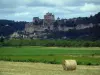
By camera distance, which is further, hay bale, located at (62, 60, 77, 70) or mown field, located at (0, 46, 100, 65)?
mown field, located at (0, 46, 100, 65)

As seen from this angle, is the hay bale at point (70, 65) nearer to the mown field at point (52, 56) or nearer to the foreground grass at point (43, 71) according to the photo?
the foreground grass at point (43, 71)

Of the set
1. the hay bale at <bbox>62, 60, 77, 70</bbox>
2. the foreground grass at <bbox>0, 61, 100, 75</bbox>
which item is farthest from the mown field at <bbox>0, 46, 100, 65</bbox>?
the hay bale at <bbox>62, 60, 77, 70</bbox>

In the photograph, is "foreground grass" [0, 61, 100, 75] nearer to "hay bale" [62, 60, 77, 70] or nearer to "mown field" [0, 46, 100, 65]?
"hay bale" [62, 60, 77, 70]

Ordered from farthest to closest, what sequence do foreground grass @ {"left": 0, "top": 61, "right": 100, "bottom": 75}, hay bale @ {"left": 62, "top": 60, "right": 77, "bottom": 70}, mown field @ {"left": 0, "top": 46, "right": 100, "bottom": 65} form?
mown field @ {"left": 0, "top": 46, "right": 100, "bottom": 65}, hay bale @ {"left": 62, "top": 60, "right": 77, "bottom": 70}, foreground grass @ {"left": 0, "top": 61, "right": 100, "bottom": 75}

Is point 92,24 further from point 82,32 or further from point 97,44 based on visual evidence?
point 97,44

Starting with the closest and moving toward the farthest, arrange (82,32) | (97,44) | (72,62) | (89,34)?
(72,62)
(97,44)
(89,34)
(82,32)

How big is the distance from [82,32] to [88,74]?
15555cm

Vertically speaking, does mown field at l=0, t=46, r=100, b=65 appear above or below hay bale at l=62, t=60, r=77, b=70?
below

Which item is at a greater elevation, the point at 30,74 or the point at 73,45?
the point at 30,74

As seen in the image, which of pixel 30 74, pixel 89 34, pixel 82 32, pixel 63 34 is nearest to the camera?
pixel 30 74

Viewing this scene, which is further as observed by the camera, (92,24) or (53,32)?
(53,32)

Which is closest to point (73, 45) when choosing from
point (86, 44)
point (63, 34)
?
point (86, 44)

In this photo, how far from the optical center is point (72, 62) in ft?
98.9

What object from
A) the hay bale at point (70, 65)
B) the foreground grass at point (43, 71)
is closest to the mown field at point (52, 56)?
the foreground grass at point (43, 71)
